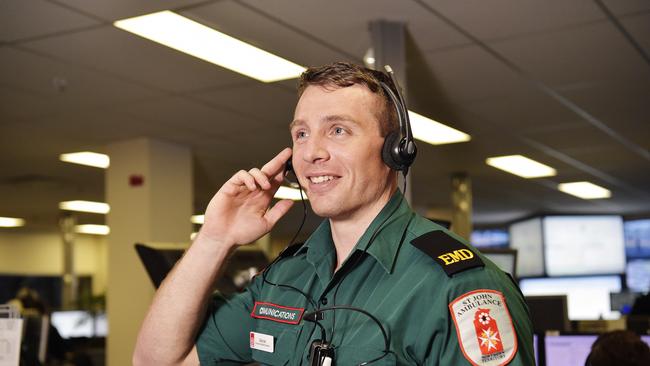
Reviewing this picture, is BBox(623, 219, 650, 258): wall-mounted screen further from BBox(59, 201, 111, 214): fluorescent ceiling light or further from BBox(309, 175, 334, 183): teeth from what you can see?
BBox(309, 175, 334, 183): teeth

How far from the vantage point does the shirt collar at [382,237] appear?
49.5 inches

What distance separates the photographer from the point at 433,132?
6.69m

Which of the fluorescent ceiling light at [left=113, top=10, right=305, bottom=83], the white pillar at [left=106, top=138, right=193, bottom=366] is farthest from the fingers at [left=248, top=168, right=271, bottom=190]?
the white pillar at [left=106, top=138, right=193, bottom=366]

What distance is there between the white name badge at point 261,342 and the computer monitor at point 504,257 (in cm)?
267

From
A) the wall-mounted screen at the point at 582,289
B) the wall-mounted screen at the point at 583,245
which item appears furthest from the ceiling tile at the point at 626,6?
the wall-mounted screen at the point at 583,245

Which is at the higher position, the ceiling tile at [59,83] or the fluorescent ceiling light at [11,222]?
the ceiling tile at [59,83]

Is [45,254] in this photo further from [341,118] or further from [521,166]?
[341,118]

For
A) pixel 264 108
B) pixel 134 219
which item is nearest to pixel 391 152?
pixel 264 108

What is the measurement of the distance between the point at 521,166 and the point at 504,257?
4600 millimetres

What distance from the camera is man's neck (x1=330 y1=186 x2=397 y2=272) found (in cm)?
136

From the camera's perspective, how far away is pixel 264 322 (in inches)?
54.9

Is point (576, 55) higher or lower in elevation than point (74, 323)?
higher

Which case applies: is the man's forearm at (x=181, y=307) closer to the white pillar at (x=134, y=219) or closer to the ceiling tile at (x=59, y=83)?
the ceiling tile at (x=59, y=83)

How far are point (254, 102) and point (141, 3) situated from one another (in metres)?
1.93
